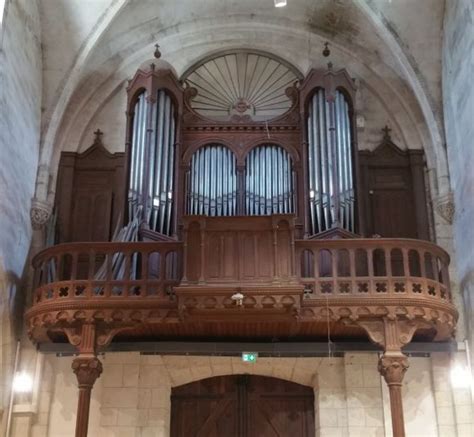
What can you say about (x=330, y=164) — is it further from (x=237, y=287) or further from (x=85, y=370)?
(x=85, y=370)

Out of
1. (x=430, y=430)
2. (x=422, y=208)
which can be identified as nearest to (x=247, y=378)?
(x=430, y=430)

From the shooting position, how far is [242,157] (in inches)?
546

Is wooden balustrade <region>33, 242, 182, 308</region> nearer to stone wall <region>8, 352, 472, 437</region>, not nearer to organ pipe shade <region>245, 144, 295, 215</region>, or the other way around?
stone wall <region>8, 352, 472, 437</region>

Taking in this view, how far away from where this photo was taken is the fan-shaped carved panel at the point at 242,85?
1488 centimetres

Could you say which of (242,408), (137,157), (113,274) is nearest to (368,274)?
(242,408)

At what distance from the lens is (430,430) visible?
12023mm

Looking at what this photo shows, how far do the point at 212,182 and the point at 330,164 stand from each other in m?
2.08

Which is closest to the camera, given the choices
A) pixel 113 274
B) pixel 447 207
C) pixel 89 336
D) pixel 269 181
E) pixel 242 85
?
pixel 89 336

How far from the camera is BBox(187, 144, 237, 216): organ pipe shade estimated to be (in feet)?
44.0

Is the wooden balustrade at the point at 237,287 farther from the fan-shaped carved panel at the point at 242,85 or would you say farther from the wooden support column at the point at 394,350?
the fan-shaped carved panel at the point at 242,85

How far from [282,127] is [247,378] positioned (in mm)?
4492

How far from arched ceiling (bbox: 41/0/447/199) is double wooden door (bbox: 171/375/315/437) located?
4.61 metres

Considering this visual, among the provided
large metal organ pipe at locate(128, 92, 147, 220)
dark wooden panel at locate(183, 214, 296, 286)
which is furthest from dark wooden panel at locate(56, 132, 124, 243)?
dark wooden panel at locate(183, 214, 296, 286)

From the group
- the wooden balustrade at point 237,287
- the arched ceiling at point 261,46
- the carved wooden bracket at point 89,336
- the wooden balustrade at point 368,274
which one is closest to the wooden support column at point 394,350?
the wooden balustrade at point 237,287
